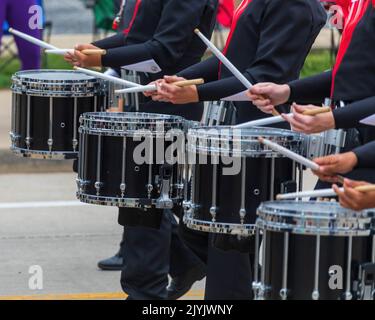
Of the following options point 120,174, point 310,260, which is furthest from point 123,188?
point 310,260

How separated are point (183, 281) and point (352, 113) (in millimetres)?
2120

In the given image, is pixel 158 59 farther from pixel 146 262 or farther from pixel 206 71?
pixel 146 262

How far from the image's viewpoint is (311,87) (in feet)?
17.0

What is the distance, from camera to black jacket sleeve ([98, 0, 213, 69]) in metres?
6.22

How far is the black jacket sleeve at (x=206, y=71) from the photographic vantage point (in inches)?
236

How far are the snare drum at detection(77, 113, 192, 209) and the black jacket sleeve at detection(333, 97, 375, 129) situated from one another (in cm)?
102

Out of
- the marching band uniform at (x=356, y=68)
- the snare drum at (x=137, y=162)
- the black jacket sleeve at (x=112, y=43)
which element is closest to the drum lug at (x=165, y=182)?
the snare drum at (x=137, y=162)

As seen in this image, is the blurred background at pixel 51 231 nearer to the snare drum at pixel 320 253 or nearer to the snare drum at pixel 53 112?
the snare drum at pixel 53 112

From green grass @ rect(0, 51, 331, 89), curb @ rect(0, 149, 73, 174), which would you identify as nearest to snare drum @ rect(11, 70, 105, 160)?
curb @ rect(0, 149, 73, 174)

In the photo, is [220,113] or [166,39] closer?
[220,113]
